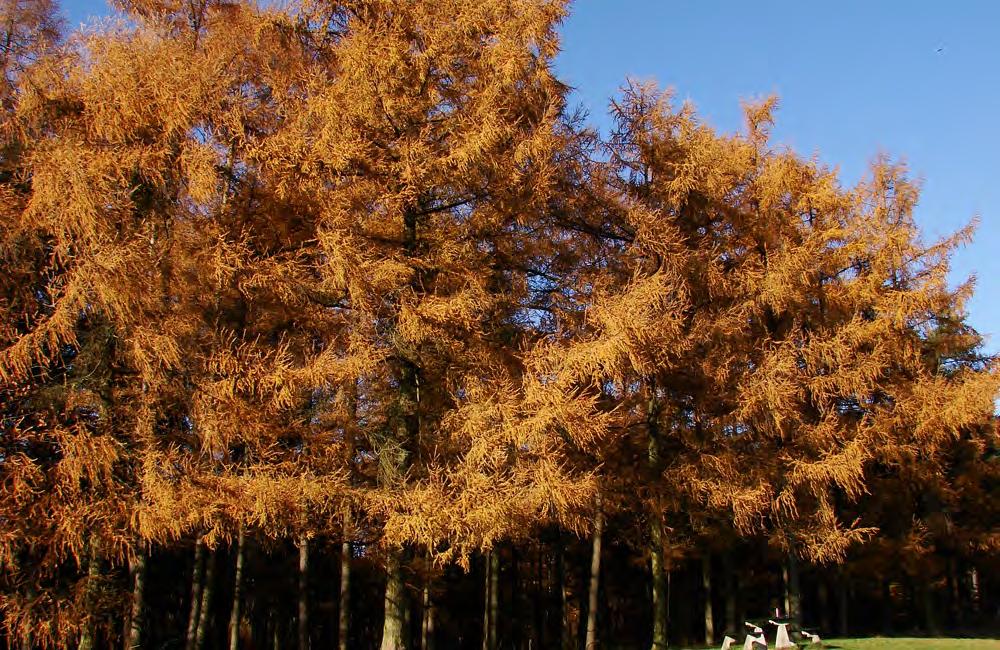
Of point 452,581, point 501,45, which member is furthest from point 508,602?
point 501,45

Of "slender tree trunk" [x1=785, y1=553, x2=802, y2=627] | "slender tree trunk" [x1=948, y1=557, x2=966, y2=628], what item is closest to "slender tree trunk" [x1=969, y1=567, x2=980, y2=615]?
"slender tree trunk" [x1=948, y1=557, x2=966, y2=628]

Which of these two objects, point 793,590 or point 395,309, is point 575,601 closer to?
point 793,590

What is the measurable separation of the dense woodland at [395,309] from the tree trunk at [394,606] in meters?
0.03

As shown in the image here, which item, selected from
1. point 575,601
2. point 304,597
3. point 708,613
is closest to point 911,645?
point 708,613

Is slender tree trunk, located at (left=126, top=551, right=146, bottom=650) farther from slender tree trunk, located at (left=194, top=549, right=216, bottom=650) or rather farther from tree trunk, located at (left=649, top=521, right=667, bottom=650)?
tree trunk, located at (left=649, top=521, right=667, bottom=650)

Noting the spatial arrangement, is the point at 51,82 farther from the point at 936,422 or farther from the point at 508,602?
the point at 508,602

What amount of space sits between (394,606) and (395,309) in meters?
3.15

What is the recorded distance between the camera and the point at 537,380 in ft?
25.2

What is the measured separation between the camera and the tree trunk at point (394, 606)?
781 cm

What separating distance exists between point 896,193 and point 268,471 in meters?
11.1

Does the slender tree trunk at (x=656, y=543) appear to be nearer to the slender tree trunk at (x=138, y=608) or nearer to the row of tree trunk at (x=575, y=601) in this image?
the slender tree trunk at (x=138, y=608)

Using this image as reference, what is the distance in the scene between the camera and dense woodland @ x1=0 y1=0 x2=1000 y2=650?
726cm

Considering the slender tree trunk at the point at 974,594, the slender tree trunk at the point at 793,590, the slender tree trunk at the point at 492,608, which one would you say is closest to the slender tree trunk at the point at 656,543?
the slender tree trunk at the point at 793,590

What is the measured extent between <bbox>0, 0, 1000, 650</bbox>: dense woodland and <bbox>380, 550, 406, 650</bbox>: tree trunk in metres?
0.03
